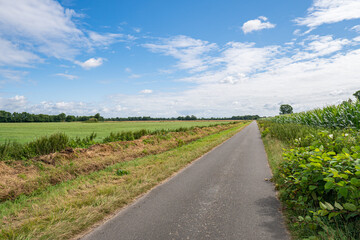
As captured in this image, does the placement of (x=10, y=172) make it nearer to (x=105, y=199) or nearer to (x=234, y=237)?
(x=105, y=199)

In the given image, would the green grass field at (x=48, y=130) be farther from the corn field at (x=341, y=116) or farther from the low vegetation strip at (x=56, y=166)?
the corn field at (x=341, y=116)

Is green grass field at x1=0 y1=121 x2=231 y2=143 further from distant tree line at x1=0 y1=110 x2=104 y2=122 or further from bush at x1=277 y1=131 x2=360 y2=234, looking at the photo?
distant tree line at x1=0 y1=110 x2=104 y2=122

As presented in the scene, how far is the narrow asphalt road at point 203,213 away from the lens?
3.55 metres

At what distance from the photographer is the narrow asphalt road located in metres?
3.55

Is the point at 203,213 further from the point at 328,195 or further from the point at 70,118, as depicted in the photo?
the point at 70,118

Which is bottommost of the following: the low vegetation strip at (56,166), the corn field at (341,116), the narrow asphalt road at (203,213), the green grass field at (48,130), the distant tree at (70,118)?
the narrow asphalt road at (203,213)

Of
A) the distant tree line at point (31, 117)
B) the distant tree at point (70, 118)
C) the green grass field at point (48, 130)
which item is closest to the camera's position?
the green grass field at point (48, 130)

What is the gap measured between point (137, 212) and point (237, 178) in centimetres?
405

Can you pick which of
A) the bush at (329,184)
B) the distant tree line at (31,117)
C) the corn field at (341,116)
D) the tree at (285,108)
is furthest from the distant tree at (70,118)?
the tree at (285,108)

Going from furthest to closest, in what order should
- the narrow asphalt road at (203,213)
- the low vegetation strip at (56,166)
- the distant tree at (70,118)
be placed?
the distant tree at (70,118) → the low vegetation strip at (56,166) → the narrow asphalt road at (203,213)

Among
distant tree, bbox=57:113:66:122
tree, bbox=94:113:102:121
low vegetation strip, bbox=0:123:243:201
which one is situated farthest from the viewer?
tree, bbox=94:113:102:121

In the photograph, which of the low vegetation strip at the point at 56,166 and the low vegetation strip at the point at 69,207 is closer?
the low vegetation strip at the point at 69,207

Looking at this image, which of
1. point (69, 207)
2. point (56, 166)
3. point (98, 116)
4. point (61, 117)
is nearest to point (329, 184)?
point (69, 207)

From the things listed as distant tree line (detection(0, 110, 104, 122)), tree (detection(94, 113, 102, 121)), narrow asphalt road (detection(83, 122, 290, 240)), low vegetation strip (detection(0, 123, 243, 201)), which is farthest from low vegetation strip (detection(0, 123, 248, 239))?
tree (detection(94, 113, 102, 121))
